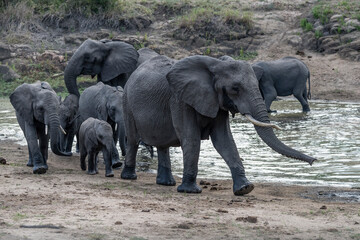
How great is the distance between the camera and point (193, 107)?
8.54 m

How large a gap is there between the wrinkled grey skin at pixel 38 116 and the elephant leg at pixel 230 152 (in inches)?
87.1

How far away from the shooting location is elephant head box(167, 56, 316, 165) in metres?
8.09

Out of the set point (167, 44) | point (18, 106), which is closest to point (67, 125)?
point (18, 106)

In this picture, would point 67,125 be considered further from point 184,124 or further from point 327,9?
point 327,9

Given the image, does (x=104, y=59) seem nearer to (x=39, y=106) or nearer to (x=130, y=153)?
(x=39, y=106)

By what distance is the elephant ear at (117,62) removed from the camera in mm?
13930

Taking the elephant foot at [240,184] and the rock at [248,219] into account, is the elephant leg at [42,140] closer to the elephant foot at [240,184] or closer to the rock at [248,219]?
the elephant foot at [240,184]

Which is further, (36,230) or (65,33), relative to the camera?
(65,33)

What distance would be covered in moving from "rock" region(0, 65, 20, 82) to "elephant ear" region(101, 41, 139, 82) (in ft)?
34.0

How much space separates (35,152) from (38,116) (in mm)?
483

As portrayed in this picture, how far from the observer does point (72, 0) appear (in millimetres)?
26969

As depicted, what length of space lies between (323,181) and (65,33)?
58.5 ft

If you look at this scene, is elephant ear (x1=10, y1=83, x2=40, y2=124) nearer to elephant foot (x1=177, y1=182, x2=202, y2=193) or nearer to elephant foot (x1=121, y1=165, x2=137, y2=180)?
elephant foot (x1=121, y1=165, x2=137, y2=180)

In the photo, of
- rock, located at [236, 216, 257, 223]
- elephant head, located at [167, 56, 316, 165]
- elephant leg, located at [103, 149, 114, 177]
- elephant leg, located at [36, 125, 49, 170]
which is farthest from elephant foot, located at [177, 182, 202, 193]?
elephant leg, located at [36, 125, 49, 170]
